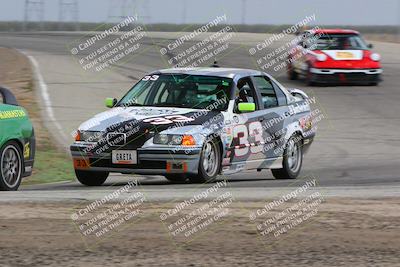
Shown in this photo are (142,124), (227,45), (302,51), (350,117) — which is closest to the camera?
(142,124)

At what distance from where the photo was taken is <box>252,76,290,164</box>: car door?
1302cm

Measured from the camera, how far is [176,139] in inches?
454

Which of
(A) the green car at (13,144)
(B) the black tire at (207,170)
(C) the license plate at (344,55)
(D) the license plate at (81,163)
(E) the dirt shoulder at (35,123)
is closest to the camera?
(A) the green car at (13,144)

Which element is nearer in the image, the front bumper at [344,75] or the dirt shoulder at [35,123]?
the dirt shoulder at [35,123]

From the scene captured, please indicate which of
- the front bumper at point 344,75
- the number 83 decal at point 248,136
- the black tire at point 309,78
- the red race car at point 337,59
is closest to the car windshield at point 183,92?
the number 83 decal at point 248,136

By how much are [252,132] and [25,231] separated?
587 centimetres

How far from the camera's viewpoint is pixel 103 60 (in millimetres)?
33000

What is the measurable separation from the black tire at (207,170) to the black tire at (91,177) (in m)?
1.13

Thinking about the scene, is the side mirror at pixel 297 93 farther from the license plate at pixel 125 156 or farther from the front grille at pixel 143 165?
the license plate at pixel 125 156

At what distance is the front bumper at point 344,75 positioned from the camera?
87.7ft

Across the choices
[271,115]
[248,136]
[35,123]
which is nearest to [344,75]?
[35,123]

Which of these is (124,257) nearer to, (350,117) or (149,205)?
(149,205)

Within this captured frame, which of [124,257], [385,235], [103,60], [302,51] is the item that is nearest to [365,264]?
[385,235]

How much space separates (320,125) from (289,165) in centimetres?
736
